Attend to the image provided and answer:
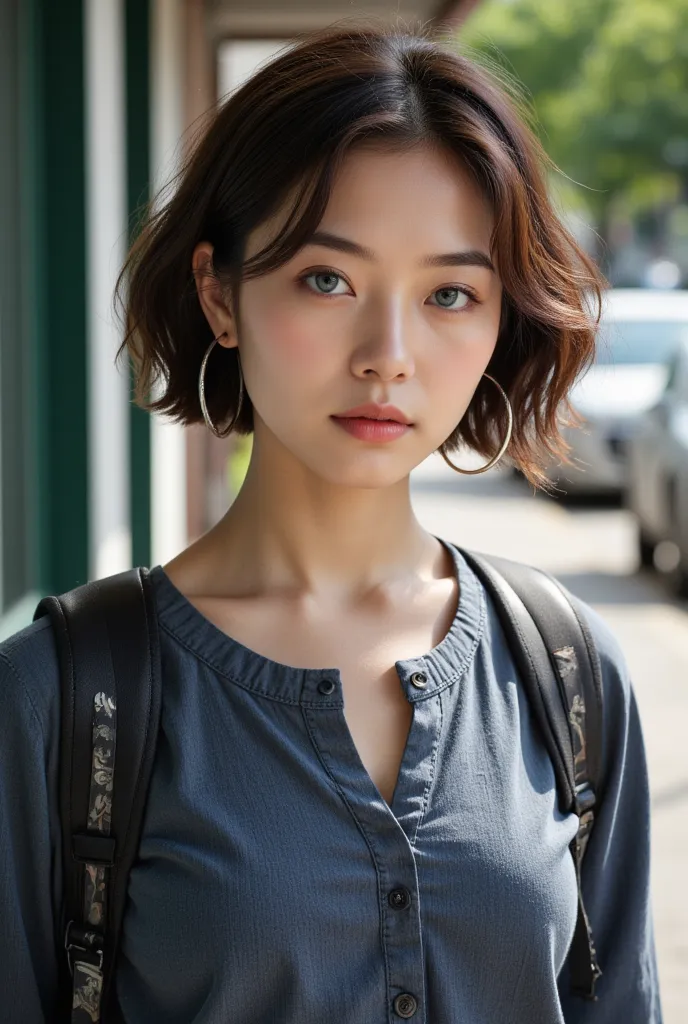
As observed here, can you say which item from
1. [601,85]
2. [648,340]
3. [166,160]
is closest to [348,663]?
[166,160]

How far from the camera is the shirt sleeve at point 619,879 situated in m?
1.93

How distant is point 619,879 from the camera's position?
197 centimetres

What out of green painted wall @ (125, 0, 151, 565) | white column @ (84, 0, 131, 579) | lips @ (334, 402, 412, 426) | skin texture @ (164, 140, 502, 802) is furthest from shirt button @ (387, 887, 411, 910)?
green painted wall @ (125, 0, 151, 565)

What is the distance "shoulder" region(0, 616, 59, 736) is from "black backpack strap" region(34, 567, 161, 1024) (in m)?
0.01

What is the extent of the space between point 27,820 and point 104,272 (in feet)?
11.9

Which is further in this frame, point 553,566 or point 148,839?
point 553,566

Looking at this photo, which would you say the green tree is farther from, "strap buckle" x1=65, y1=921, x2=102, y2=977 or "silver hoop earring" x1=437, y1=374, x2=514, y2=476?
"strap buckle" x1=65, y1=921, x2=102, y2=977

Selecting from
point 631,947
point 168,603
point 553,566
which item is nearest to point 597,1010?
point 631,947

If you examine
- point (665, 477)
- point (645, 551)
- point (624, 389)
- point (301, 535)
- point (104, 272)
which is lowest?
point (645, 551)

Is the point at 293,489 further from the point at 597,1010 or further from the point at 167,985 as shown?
the point at 597,1010

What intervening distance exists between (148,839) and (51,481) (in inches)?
122

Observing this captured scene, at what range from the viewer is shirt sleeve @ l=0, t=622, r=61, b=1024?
1625mm

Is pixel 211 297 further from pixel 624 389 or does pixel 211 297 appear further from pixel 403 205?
pixel 624 389

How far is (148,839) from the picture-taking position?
167 cm
